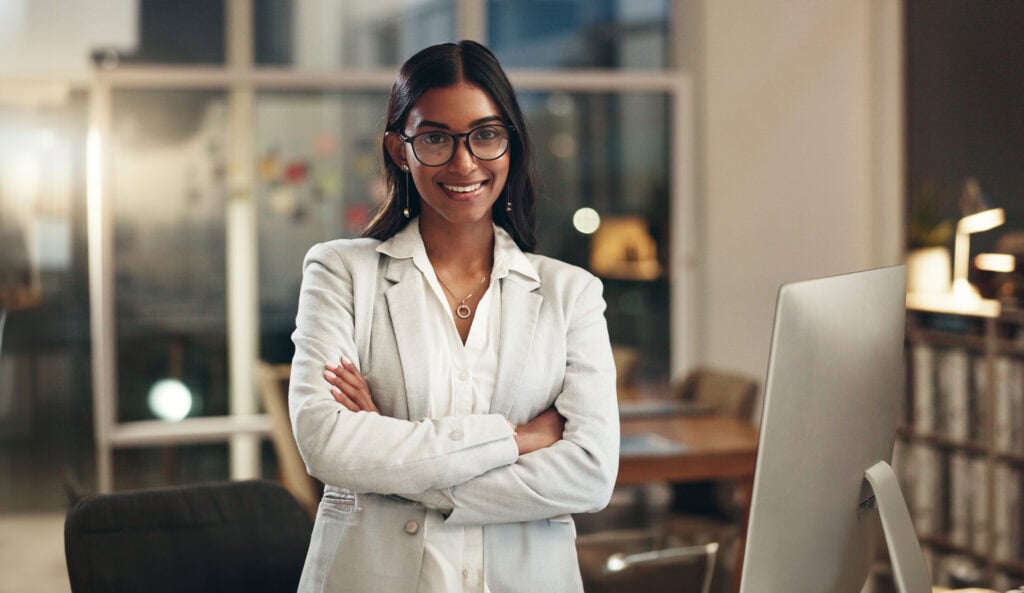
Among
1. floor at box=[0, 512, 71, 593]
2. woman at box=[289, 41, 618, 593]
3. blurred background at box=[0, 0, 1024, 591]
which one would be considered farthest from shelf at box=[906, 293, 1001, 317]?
floor at box=[0, 512, 71, 593]

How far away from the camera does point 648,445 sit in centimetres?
400

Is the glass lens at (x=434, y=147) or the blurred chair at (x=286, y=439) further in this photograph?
the blurred chair at (x=286, y=439)

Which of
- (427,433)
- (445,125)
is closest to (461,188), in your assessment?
(445,125)

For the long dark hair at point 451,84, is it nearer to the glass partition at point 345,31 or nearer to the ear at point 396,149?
the ear at point 396,149

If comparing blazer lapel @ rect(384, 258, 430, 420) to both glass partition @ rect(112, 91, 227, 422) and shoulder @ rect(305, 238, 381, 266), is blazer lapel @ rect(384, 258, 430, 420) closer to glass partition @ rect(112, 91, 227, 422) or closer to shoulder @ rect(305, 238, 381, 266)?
shoulder @ rect(305, 238, 381, 266)

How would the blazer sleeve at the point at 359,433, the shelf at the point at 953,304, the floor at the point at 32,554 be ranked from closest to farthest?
the blazer sleeve at the point at 359,433, the shelf at the point at 953,304, the floor at the point at 32,554

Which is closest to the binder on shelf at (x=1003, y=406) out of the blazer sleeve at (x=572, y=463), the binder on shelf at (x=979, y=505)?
the binder on shelf at (x=979, y=505)

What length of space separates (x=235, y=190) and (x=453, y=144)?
14.1 ft

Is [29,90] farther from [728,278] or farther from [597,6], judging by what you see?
[728,278]

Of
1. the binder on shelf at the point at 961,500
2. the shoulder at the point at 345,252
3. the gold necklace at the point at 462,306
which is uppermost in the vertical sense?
the shoulder at the point at 345,252

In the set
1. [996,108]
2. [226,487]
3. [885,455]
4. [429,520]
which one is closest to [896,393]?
[885,455]

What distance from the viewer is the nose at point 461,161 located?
1882 millimetres

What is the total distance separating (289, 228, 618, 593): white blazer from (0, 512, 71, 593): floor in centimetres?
316

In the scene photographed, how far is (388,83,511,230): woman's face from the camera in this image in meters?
1.89
